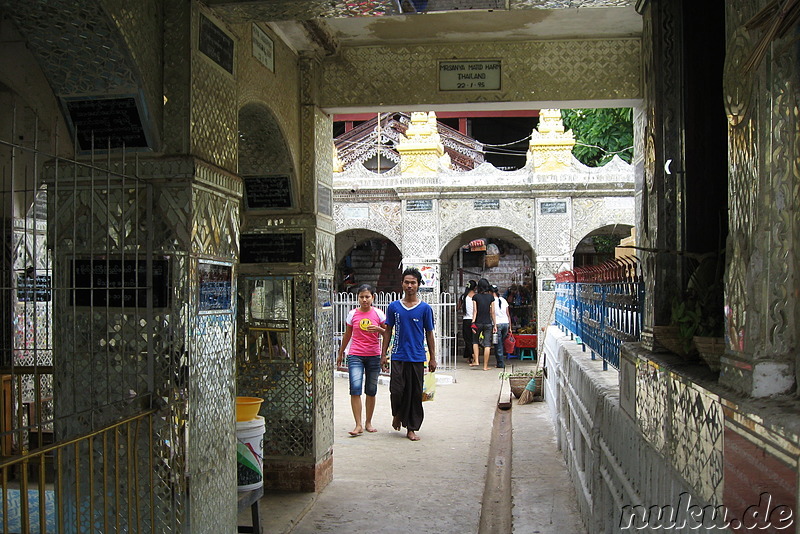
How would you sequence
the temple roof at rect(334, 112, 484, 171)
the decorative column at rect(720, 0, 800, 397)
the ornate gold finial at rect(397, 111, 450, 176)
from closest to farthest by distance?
the decorative column at rect(720, 0, 800, 397) → the ornate gold finial at rect(397, 111, 450, 176) → the temple roof at rect(334, 112, 484, 171)

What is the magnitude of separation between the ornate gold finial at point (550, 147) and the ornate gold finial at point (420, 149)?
211cm

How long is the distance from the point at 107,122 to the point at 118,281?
78cm

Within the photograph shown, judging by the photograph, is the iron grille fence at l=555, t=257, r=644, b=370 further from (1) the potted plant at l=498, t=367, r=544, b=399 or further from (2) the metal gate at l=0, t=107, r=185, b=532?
(1) the potted plant at l=498, t=367, r=544, b=399

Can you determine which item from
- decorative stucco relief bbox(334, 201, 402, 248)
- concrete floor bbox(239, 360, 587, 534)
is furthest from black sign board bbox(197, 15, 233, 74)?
decorative stucco relief bbox(334, 201, 402, 248)

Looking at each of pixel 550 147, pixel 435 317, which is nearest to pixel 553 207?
pixel 550 147

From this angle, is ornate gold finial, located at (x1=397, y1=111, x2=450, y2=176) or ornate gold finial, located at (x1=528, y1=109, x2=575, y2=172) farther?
ornate gold finial, located at (x1=397, y1=111, x2=450, y2=176)

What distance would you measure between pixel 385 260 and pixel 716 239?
1835cm

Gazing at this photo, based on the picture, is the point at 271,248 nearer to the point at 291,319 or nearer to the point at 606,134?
the point at 291,319

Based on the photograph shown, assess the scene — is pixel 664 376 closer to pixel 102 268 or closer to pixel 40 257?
pixel 102 268

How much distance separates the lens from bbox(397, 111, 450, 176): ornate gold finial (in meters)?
15.6

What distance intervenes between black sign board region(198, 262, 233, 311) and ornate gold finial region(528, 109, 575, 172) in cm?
1225

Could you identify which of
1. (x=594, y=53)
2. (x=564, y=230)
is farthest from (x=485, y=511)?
(x=564, y=230)

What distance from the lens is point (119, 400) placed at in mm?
3514

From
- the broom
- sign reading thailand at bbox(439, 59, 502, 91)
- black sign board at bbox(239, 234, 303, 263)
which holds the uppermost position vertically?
sign reading thailand at bbox(439, 59, 502, 91)
